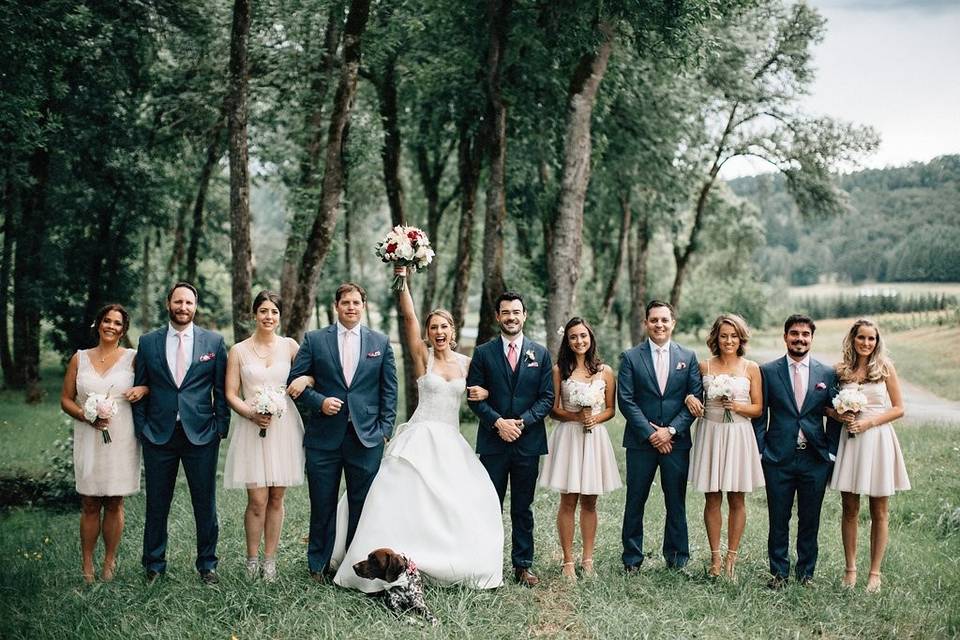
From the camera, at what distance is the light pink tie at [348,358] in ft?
20.7

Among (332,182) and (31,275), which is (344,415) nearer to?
(332,182)

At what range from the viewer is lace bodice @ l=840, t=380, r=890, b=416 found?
6285 mm

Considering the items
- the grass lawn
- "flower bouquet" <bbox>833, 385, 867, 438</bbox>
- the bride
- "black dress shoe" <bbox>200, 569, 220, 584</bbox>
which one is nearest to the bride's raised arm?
the bride

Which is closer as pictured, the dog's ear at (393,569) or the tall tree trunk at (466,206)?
the dog's ear at (393,569)

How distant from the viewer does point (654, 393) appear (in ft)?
21.1

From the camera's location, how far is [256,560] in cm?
640

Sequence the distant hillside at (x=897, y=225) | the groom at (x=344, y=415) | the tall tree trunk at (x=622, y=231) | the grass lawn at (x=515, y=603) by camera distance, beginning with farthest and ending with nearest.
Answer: the distant hillside at (x=897, y=225)
the tall tree trunk at (x=622, y=231)
the groom at (x=344, y=415)
the grass lawn at (x=515, y=603)

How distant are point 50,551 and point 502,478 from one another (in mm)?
4948

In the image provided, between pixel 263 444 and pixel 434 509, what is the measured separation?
4.95ft

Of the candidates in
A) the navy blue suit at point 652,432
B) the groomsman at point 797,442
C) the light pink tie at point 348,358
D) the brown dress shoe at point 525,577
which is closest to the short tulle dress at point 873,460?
the groomsman at point 797,442

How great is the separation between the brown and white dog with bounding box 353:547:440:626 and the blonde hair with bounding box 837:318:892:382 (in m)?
3.86

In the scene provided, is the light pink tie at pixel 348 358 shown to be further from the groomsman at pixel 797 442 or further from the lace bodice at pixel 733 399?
the groomsman at pixel 797 442

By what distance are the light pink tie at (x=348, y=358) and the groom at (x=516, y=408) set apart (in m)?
0.97

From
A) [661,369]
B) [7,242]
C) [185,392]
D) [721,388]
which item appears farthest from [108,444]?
[7,242]
